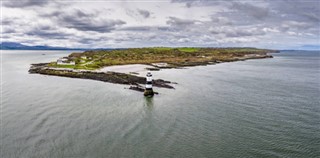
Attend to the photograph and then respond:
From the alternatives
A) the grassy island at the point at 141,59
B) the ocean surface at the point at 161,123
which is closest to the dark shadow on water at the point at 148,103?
the ocean surface at the point at 161,123

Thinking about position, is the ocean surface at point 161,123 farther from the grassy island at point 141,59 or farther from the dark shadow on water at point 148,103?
the grassy island at point 141,59

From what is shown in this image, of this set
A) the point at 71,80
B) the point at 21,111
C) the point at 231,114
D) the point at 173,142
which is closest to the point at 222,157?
the point at 173,142

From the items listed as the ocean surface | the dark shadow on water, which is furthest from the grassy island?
the dark shadow on water

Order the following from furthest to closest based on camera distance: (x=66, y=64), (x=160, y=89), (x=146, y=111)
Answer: (x=66, y=64)
(x=160, y=89)
(x=146, y=111)

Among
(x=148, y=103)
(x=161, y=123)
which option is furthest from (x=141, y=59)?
(x=161, y=123)

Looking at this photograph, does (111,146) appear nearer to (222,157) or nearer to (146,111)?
(222,157)

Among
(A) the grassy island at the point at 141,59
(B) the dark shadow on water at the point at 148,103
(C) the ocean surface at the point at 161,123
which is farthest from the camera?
(A) the grassy island at the point at 141,59

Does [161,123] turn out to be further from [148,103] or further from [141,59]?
[141,59]

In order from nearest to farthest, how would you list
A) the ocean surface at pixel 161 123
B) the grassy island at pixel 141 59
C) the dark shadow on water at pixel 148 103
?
the ocean surface at pixel 161 123 < the dark shadow on water at pixel 148 103 < the grassy island at pixel 141 59

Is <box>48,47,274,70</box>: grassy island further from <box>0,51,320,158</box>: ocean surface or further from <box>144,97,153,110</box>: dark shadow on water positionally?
<box>144,97,153,110</box>: dark shadow on water
